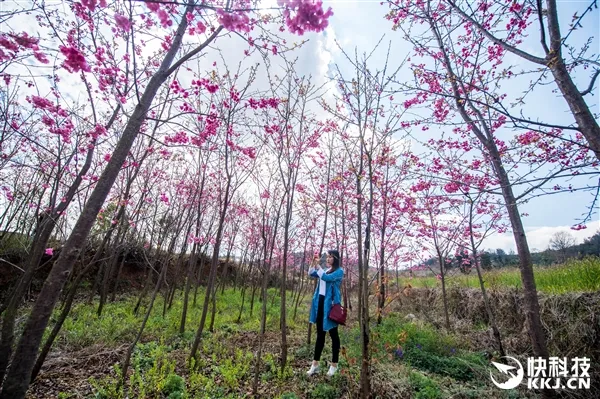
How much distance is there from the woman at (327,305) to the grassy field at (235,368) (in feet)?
0.52

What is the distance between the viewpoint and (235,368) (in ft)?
13.7

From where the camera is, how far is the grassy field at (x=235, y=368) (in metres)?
3.61

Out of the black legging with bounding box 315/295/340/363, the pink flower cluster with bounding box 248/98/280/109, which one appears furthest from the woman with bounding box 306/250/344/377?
the pink flower cluster with bounding box 248/98/280/109

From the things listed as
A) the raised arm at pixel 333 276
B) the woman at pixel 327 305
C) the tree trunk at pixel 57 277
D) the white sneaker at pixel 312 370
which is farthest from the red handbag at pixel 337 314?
the tree trunk at pixel 57 277

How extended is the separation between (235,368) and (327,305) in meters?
1.74

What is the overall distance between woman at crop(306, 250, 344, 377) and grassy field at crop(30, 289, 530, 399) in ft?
0.52

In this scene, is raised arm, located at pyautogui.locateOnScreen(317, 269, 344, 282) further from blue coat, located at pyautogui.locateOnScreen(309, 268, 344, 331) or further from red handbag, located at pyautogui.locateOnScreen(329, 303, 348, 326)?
red handbag, located at pyautogui.locateOnScreen(329, 303, 348, 326)

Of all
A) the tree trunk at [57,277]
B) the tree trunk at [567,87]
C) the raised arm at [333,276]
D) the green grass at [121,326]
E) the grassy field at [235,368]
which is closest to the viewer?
the tree trunk at [57,277]

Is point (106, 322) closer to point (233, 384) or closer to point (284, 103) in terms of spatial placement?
point (233, 384)

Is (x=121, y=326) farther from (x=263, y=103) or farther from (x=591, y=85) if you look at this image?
(x=591, y=85)

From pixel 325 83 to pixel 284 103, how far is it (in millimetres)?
883

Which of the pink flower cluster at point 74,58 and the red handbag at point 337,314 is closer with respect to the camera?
the pink flower cluster at point 74,58

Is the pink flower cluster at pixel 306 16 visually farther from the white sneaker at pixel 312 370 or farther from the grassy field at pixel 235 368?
the white sneaker at pixel 312 370

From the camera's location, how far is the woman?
408 centimetres
